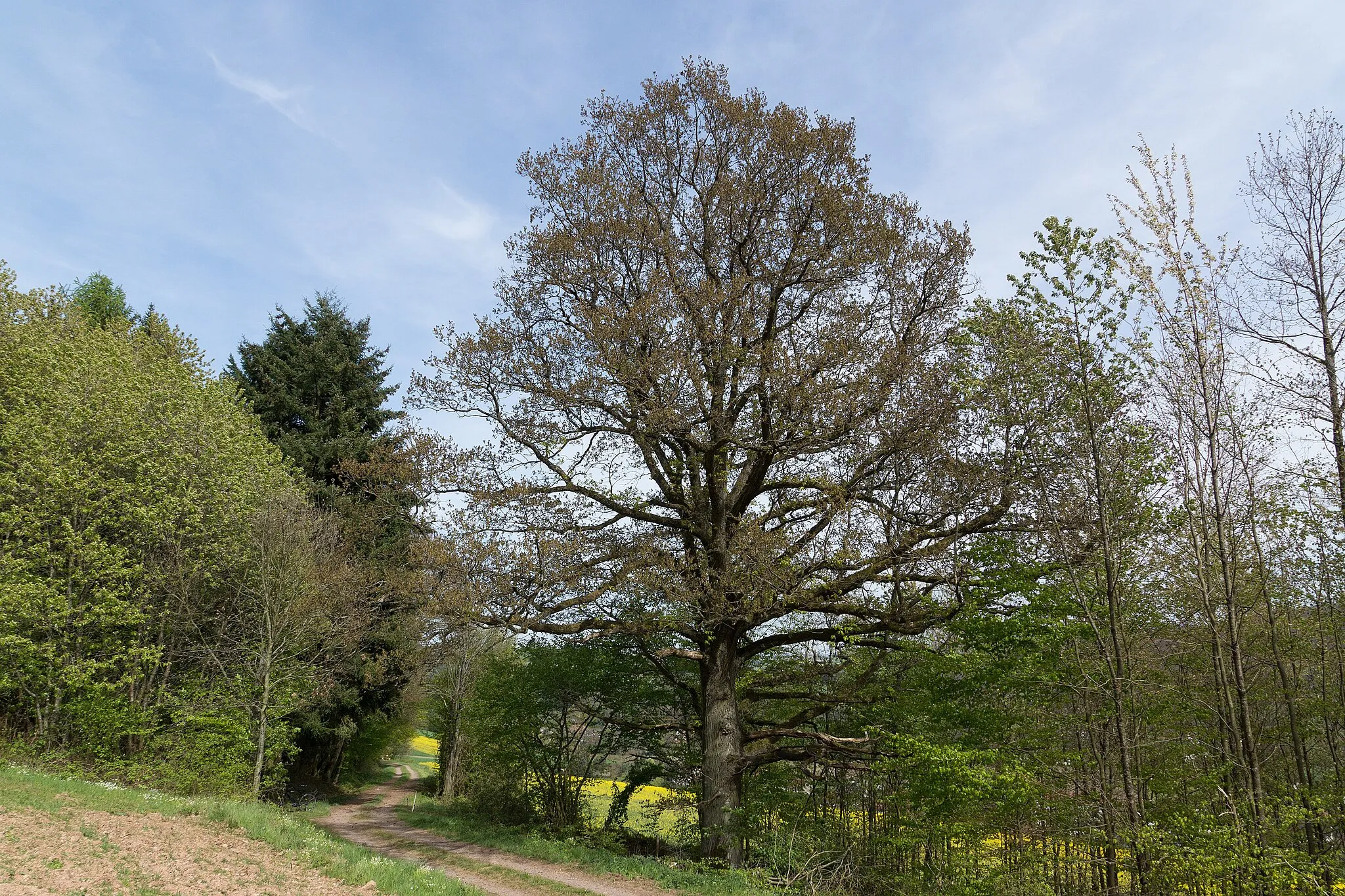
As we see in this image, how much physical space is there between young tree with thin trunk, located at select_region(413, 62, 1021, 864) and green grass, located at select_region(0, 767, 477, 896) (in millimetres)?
4253

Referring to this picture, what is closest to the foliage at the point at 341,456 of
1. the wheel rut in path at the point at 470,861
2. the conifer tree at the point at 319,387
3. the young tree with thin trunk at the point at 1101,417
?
the conifer tree at the point at 319,387

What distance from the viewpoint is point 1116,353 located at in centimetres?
1013

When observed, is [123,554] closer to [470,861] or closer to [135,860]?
[470,861]

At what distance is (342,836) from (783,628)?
10541mm

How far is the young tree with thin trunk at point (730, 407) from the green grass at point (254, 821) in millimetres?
4253

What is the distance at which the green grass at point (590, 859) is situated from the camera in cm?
1209

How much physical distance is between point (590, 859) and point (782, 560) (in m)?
7.40

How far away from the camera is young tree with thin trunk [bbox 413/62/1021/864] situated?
40.9 ft

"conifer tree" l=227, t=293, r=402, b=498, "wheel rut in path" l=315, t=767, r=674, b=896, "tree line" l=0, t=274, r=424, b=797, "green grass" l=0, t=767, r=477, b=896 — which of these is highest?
"conifer tree" l=227, t=293, r=402, b=498

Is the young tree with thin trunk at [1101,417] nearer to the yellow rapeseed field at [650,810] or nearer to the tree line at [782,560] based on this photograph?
the tree line at [782,560]

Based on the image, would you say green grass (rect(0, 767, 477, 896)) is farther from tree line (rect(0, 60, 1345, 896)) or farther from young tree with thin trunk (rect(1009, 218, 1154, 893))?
young tree with thin trunk (rect(1009, 218, 1154, 893))

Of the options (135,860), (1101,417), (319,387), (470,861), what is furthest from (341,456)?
(1101,417)

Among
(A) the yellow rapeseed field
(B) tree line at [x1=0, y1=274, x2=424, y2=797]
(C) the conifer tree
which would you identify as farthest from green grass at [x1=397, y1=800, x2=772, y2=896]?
(C) the conifer tree

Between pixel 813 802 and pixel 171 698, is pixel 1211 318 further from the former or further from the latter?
pixel 171 698
